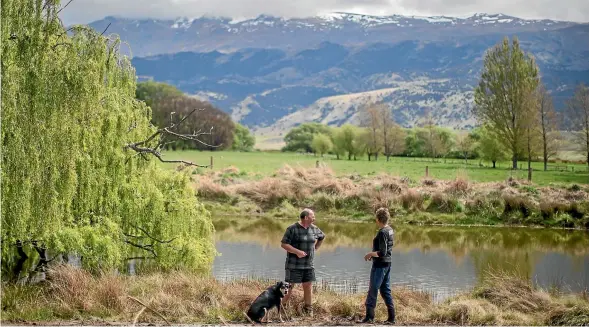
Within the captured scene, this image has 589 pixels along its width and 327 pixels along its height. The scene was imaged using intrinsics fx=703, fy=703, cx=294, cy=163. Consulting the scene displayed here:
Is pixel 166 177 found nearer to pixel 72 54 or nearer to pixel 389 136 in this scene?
pixel 72 54

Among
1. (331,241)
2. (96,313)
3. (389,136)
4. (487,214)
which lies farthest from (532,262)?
(389,136)

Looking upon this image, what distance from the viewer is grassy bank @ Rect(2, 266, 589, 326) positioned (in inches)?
505

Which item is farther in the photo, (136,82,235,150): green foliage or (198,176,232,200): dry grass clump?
(136,82,235,150): green foliage

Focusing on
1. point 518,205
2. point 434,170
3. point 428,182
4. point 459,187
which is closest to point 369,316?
point 518,205

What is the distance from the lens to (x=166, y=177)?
2036cm

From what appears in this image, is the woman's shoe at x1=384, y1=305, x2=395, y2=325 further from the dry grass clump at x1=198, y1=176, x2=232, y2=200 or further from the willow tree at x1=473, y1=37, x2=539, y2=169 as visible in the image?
the willow tree at x1=473, y1=37, x2=539, y2=169

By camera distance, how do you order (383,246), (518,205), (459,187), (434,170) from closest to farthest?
(383,246) < (518,205) < (459,187) < (434,170)

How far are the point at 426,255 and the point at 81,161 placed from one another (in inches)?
670

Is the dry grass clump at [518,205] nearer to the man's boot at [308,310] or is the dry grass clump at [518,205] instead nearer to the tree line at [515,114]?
the tree line at [515,114]

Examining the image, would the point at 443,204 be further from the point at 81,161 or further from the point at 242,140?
the point at 242,140

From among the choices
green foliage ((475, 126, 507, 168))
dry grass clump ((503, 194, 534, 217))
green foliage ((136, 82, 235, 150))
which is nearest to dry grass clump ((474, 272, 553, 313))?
dry grass clump ((503, 194, 534, 217))

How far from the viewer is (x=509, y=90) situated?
208ft

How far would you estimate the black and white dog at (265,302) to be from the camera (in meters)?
12.4

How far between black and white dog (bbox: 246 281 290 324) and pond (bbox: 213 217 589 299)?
268 inches
